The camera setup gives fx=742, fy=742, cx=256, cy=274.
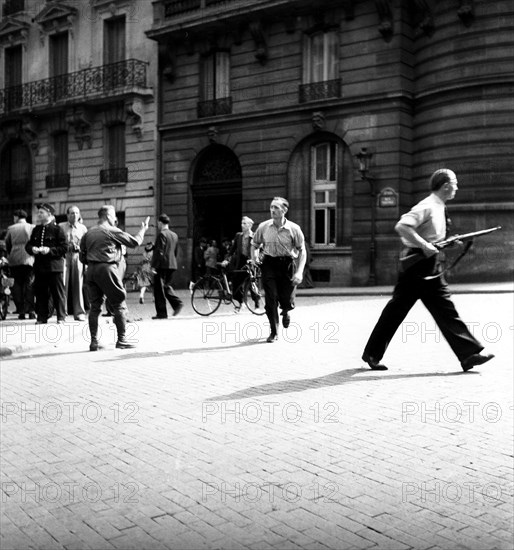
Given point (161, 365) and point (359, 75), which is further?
point (359, 75)

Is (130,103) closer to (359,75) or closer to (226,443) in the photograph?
(359,75)

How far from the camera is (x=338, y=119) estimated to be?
2338cm

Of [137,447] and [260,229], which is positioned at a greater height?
[260,229]

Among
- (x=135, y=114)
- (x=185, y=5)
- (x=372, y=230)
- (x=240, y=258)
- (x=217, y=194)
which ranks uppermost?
(x=185, y=5)

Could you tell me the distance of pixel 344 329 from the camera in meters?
11.1

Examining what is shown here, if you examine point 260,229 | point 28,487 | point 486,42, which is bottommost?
point 28,487

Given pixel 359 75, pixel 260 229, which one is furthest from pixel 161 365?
pixel 359 75

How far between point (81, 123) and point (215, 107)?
21.4ft

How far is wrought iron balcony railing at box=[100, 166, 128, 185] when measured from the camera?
29.1 metres

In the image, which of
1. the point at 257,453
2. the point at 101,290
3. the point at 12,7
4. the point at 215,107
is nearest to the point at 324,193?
the point at 215,107

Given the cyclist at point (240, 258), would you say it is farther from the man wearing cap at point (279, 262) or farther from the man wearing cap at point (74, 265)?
the man wearing cap at point (279, 262)

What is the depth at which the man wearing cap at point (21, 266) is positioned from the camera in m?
13.9

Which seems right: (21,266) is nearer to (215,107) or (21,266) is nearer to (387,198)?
(387,198)

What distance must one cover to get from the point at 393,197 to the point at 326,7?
21.7 ft
